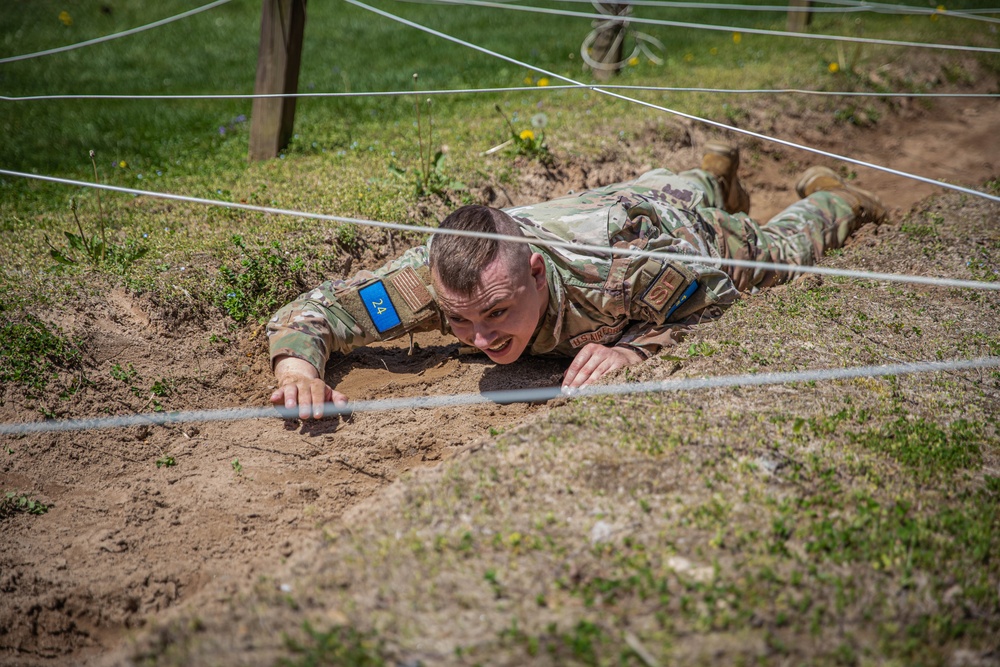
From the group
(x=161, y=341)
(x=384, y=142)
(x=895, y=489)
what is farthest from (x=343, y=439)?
(x=384, y=142)

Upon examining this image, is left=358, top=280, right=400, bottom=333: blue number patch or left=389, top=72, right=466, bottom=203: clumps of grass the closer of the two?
left=358, top=280, right=400, bottom=333: blue number patch

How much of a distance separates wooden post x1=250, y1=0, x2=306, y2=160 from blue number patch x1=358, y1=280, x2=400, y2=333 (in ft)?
6.78

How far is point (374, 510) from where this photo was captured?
7.63ft

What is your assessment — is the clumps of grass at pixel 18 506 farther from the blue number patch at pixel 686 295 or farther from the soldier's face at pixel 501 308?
the blue number patch at pixel 686 295

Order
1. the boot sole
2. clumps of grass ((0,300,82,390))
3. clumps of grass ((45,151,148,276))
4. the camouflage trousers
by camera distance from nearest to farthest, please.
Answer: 1. clumps of grass ((0,300,82,390))
2. clumps of grass ((45,151,148,276))
3. the camouflage trousers
4. the boot sole

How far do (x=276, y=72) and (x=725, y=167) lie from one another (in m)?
2.80

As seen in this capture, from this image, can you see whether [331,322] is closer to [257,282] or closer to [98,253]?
[257,282]

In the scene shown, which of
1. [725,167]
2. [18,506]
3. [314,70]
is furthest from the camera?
[314,70]

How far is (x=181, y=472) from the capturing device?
9.55ft

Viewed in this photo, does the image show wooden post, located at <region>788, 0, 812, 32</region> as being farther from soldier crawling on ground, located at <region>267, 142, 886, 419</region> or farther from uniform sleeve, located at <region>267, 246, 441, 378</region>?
uniform sleeve, located at <region>267, 246, 441, 378</region>

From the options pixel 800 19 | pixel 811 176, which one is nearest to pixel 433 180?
pixel 811 176

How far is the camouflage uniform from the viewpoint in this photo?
10.8ft

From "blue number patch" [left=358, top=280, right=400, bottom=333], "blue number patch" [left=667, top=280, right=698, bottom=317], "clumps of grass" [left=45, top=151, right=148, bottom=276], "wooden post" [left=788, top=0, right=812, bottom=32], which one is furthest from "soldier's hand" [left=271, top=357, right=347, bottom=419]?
"wooden post" [left=788, top=0, right=812, bottom=32]

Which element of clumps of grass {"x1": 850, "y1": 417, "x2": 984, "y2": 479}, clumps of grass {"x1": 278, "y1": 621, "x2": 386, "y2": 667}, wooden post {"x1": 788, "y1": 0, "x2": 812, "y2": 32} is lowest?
clumps of grass {"x1": 278, "y1": 621, "x2": 386, "y2": 667}
